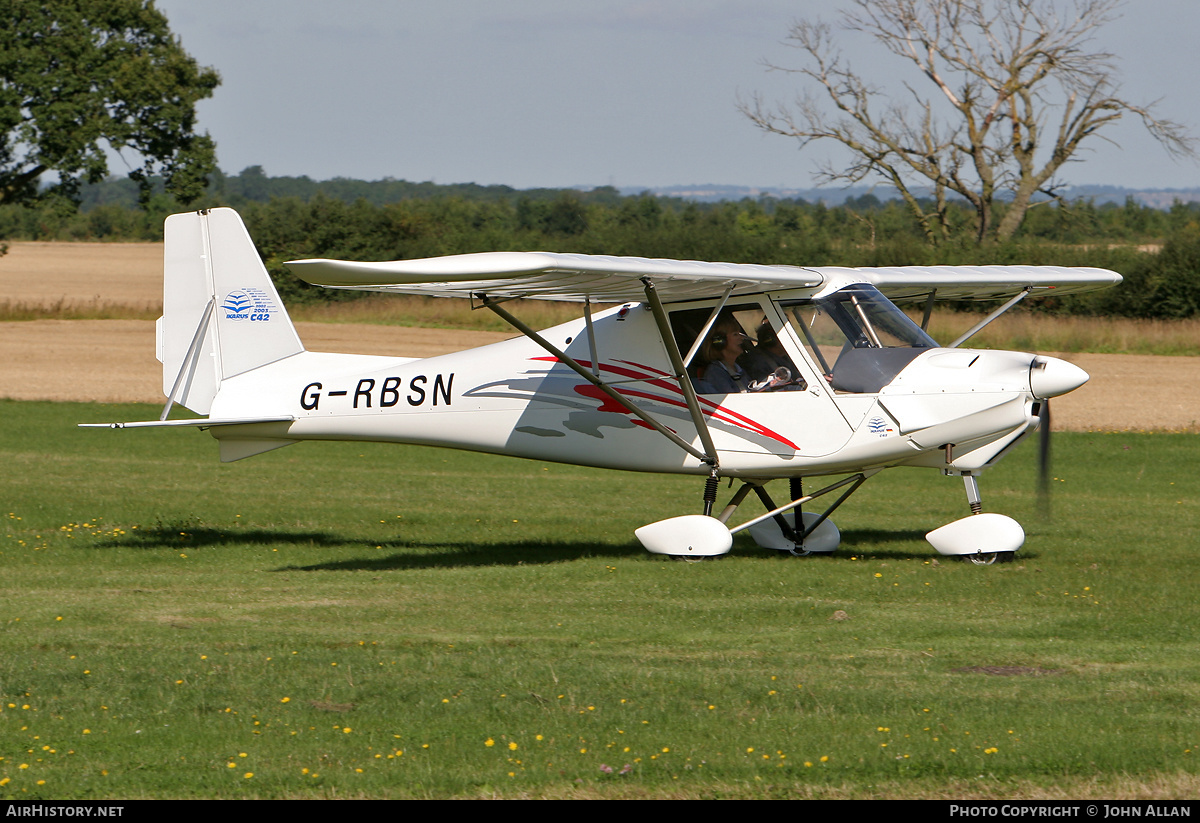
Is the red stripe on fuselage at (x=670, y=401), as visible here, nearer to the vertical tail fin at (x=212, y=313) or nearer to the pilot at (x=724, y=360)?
the pilot at (x=724, y=360)

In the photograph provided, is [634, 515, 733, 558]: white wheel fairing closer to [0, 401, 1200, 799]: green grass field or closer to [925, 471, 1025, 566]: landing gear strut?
[0, 401, 1200, 799]: green grass field

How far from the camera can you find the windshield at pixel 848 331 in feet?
36.7

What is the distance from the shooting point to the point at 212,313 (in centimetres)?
1303

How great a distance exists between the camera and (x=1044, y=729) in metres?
6.20

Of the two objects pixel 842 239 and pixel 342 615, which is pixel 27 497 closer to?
pixel 342 615

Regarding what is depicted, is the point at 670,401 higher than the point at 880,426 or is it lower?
higher

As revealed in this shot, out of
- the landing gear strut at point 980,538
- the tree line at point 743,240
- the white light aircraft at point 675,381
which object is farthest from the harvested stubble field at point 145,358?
the white light aircraft at point 675,381

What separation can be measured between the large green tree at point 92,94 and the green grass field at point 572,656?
34796 millimetres

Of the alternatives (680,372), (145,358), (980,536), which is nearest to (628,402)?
(680,372)

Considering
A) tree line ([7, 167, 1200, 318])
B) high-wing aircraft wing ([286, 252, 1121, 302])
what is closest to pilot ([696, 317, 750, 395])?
high-wing aircraft wing ([286, 252, 1121, 302])

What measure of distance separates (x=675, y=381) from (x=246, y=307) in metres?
4.60

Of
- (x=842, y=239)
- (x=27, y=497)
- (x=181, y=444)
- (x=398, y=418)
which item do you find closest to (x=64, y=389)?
(x=181, y=444)

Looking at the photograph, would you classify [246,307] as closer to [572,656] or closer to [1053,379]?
[572,656]
